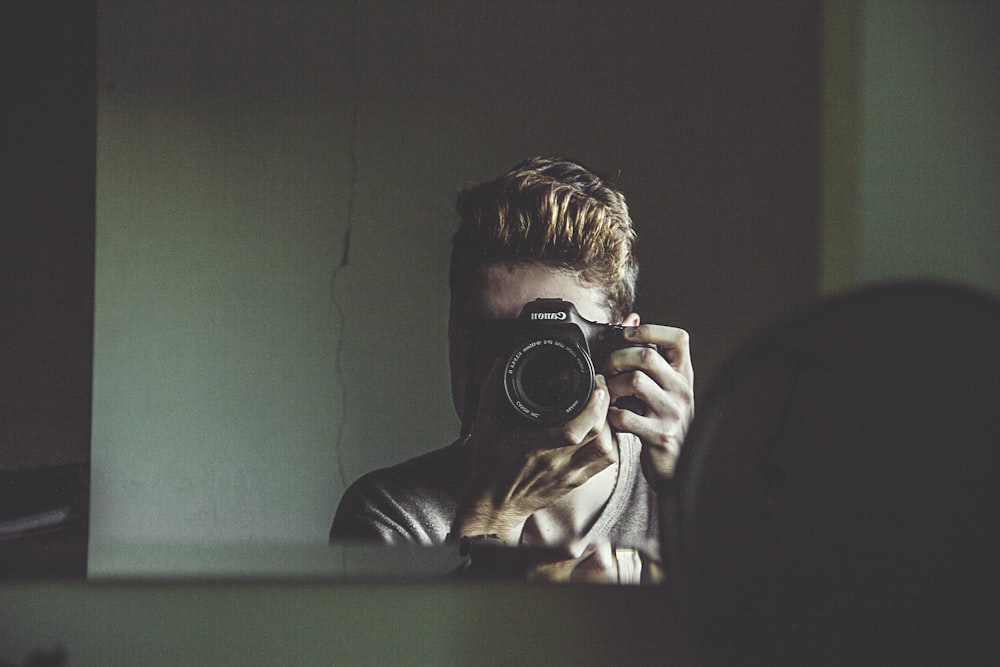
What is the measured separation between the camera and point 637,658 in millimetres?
583

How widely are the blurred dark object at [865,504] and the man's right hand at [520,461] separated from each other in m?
0.13

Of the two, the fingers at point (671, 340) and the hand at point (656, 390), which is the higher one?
the fingers at point (671, 340)

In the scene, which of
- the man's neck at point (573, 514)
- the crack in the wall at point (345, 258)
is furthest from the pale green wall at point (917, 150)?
the crack in the wall at point (345, 258)

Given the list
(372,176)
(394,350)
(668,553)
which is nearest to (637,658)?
(668,553)

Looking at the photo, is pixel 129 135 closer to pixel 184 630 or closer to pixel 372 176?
pixel 372 176

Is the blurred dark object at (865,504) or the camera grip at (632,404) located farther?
the camera grip at (632,404)

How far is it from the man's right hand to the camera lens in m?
0.01

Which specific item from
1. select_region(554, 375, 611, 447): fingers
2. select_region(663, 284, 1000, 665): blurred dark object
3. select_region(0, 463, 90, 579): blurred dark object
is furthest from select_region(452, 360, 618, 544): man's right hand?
select_region(0, 463, 90, 579): blurred dark object

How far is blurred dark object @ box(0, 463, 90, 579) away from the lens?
0.58 metres

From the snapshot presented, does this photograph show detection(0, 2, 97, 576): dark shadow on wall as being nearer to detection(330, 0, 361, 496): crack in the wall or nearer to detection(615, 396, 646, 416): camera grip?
detection(330, 0, 361, 496): crack in the wall

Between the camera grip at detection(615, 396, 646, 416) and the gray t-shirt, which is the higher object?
the camera grip at detection(615, 396, 646, 416)

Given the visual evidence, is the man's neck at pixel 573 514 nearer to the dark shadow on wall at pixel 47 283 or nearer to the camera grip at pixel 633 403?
A: the camera grip at pixel 633 403

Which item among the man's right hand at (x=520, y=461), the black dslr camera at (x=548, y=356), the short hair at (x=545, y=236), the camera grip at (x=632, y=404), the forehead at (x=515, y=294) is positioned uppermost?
the short hair at (x=545, y=236)

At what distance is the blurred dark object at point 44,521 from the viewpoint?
58cm
